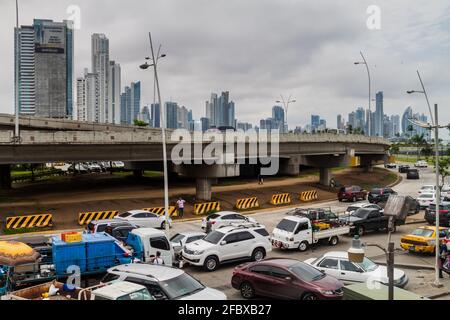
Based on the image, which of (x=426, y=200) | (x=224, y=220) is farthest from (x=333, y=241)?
(x=426, y=200)

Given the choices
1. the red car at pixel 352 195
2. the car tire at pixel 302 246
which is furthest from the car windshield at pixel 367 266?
the red car at pixel 352 195

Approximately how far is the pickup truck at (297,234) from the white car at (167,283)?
418 inches

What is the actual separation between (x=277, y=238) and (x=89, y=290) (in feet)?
42.6

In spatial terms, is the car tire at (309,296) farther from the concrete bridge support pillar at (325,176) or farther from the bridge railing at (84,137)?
the concrete bridge support pillar at (325,176)

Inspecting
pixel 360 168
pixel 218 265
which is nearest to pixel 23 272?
pixel 218 265

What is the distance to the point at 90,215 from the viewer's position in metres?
31.9

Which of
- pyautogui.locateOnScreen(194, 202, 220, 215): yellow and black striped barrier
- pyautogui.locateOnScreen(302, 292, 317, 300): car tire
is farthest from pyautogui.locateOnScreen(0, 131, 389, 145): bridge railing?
pyautogui.locateOnScreen(302, 292, 317, 300): car tire

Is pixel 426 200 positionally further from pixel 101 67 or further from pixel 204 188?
pixel 101 67

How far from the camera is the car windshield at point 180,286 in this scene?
12008 mm

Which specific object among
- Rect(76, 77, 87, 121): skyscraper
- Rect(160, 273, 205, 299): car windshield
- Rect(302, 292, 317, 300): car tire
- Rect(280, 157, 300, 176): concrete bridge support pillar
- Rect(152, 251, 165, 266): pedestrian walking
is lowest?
Rect(302, 292, 317, 300): car tire

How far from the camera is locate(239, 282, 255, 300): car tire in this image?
1518 cm

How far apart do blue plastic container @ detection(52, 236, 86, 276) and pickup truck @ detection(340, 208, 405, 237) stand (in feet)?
53.1

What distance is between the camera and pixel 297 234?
22.8 m

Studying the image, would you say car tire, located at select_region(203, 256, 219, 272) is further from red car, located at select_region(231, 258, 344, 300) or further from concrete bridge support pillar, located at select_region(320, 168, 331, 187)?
concrete bridge support pillar, located at select_region(320, 168, 331, 187)
